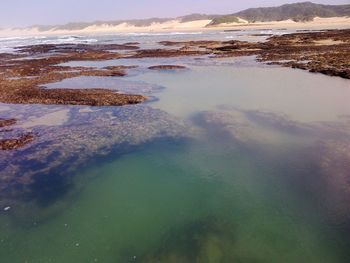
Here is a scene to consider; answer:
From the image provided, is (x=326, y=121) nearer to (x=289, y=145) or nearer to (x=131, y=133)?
(x=289, y=145)

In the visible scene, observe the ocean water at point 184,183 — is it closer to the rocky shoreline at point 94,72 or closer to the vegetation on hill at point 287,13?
the rocky shoreline at point 94,72

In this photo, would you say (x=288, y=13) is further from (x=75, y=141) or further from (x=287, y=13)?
(x=75, y=141)

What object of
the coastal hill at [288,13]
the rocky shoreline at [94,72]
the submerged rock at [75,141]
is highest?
the submerged rock at [75,141]

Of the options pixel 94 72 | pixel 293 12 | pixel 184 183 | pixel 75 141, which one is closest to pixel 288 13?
pixel 293 12

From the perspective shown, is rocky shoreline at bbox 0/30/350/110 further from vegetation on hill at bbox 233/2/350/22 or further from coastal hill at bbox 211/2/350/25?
vegetation on hill at bbox 233/2/350/22

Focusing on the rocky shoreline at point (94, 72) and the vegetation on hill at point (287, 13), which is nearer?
the rocky shoreline at point (94, 72)

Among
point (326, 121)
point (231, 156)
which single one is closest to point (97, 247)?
point (231, 156)

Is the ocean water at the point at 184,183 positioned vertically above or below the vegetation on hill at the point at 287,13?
above

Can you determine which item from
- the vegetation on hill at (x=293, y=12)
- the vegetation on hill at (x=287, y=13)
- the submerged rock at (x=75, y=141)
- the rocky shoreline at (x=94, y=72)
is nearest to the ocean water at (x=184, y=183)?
the submerged rock at (x=75, y=141)

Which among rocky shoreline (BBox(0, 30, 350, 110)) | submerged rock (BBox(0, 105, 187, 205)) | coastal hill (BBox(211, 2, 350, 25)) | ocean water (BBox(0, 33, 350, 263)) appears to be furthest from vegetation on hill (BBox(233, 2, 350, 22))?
submerged rock (BBox(0, 105, 187, 205))

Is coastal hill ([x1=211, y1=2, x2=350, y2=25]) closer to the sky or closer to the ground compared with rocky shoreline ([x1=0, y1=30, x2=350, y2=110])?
closer to the ground
